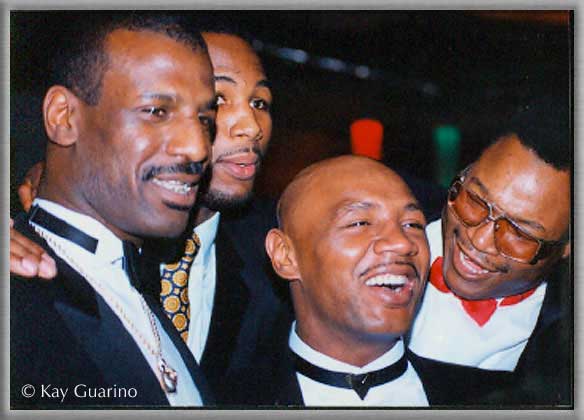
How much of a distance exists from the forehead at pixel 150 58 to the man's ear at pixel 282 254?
0.51 meters

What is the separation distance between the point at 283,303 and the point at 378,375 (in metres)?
0.38

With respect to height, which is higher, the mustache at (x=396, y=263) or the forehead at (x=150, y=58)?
the forehead at (x=150, y=58)

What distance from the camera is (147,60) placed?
7.57ft

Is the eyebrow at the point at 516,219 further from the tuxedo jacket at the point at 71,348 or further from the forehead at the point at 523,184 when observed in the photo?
the tuxedo jacket at the point at 71,348

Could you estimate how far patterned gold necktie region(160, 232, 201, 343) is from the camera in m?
2.46

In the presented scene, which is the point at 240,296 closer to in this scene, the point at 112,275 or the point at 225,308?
the point at 225,308

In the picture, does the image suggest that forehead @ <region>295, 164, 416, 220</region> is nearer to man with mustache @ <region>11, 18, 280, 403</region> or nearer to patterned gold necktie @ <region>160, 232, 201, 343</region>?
man with mustache @ <region>11, 18, 280, 403</region>

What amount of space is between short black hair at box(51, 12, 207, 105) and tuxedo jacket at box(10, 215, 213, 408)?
45 centimetres

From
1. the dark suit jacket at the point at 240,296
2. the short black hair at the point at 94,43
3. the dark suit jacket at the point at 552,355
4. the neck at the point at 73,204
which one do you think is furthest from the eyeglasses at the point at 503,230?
the neck at the point at 73,204

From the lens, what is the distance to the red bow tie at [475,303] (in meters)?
2.59

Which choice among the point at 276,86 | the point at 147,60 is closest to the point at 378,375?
the point at 276,86

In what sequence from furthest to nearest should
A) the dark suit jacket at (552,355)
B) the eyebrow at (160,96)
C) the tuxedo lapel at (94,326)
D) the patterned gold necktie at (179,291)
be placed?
the dark suit jacket at (552,355) → the patterned gold necktie at (179,291) → the eyebrow at (160,96) → the tuxedo lapel at (94,326)

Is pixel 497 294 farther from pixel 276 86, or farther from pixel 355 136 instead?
pixel 276 86

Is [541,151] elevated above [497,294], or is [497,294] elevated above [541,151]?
[541,151]
